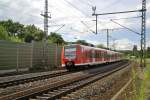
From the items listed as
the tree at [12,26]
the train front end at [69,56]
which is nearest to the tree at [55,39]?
the tree at [12,26]

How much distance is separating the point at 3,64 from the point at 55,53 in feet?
46.7

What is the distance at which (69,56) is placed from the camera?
32.6m

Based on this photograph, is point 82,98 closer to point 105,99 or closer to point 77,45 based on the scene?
point 105,99

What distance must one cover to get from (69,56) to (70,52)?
401 mm

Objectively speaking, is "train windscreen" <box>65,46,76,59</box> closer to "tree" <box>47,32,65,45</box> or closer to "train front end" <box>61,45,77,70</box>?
"train front end" <box>61,45,77,70</box>

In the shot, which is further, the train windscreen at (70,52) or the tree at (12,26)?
the tree at (12,26)

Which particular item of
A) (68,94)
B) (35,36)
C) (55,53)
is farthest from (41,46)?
(35,36)

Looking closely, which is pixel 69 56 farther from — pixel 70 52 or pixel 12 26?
pixel 12 26

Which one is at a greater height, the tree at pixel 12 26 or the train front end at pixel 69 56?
the tree at pixel 12 26

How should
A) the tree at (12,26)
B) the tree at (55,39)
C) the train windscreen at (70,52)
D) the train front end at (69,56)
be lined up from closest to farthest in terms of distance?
1. the train front end at (69,56)
2. the train windscreen at (70,52)
3. the tree at (55,39)
4. the tree at (12,26)

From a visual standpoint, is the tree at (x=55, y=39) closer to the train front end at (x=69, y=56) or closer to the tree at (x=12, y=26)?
the tree at (x=12, y=26)

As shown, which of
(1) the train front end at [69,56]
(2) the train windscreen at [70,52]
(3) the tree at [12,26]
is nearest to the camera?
(1) the train front end at [69,56]

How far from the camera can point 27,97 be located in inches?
A: 474

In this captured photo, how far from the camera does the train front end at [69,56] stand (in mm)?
32219
